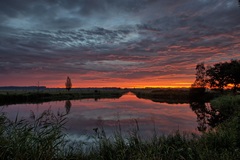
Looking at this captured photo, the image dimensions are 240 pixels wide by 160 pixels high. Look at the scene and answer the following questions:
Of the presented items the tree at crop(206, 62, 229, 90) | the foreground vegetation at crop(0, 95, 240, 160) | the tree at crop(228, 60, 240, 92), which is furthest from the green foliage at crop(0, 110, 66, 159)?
the tree at crop(206, 62, 229, 90)

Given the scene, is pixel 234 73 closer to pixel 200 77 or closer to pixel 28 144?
pixel 200 77

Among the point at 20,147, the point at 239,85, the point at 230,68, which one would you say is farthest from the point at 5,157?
the point at 239,85

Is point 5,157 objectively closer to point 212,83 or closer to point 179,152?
point 179,152

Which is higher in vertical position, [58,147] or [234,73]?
[234,73]

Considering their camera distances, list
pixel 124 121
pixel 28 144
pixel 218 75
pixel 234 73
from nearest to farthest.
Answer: pixel 28 144
pixel 124 121
pixel 234 73
pixel 218 75

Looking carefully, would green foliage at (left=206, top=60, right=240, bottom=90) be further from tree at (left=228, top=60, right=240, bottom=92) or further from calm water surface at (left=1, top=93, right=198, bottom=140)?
calm water surface at (left=1, top=93, right=198, bottom=140)

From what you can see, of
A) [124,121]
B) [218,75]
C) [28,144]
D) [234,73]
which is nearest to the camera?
[28,144]

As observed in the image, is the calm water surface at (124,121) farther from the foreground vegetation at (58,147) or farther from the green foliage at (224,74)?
the green foliage at (224,74)

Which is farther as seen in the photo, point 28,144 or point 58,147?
point 58,147

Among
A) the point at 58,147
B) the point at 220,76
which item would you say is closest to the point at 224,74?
the point at 220,76

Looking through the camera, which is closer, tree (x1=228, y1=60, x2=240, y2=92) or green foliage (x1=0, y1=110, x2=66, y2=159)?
green foliage (x1=0, y1=110, x2=66, y2=159)

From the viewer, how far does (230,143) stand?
7199 mm

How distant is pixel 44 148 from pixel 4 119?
9.11ft

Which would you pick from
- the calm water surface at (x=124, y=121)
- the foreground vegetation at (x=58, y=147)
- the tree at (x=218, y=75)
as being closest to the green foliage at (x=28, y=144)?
the foreground vegetation at (x=58, y=147)
